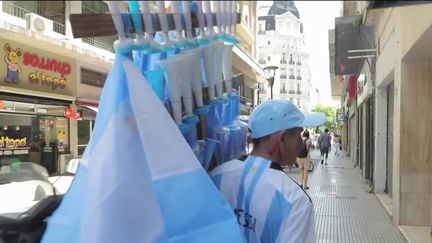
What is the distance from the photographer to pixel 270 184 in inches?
70.9

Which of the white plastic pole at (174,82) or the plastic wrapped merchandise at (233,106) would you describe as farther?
the plastic wrapped merchandise at (233,106)

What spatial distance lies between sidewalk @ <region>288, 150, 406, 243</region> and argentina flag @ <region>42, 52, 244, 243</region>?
19.9 feet

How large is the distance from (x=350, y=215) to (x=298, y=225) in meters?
7.91

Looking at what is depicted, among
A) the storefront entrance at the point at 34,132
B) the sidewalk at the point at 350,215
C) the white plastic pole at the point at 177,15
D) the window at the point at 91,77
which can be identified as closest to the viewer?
the white plastic pole at the point at 177,15

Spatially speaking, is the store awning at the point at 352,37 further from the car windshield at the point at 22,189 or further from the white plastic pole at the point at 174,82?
the white plastic pole at the point at 174,82

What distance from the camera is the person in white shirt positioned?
1.75 metres

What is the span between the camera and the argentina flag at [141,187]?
4.37ft

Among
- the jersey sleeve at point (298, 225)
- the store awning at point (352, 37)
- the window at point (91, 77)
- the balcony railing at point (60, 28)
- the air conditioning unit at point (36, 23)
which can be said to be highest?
the balcony railing at point (60, 28)

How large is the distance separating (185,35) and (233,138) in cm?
68

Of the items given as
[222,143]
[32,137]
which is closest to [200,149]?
[222,143]

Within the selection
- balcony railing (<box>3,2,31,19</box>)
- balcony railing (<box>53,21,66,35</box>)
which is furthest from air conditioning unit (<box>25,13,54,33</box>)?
balcony railing (<box>53,21,66,35</box>)

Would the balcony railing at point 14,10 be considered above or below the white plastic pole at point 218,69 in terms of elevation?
above

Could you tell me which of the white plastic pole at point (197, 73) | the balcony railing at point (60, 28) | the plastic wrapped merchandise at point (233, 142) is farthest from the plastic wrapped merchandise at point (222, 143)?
the balcony railing at point (60, 28)

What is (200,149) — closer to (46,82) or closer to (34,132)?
(34,132)
